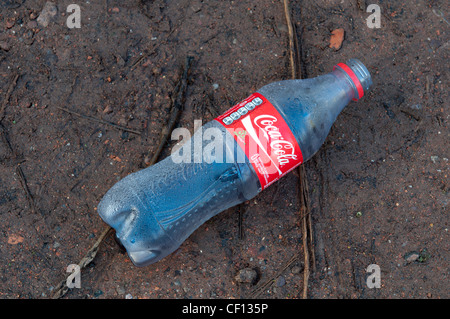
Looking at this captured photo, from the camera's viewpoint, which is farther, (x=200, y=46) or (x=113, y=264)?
(x=200, y=46)

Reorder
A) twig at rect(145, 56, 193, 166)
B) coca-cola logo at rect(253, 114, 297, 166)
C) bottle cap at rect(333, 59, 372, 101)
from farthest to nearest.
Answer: twig at rect(145, 56, 193, 166), bottle cap at rect(333, 59, 372, 101), coca-cola logo at rect(253, 114, 297, 166)

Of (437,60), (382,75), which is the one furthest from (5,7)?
(437,60)

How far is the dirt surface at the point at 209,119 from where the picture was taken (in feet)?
9.04

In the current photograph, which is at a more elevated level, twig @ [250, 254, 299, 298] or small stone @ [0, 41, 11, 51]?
small stone @ [0, 41, 11, 51]

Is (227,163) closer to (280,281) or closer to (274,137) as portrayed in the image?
(274,137)

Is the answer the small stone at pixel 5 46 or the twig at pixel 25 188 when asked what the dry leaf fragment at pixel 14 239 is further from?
the small stone at pixel 5 46

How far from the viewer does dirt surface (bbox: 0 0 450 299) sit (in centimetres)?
276

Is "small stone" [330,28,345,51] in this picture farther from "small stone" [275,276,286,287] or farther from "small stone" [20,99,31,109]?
"small stone" [20,99,31,109]

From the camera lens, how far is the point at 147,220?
244 cm

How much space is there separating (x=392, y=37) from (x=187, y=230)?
206cm

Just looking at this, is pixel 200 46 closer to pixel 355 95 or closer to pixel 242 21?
pixel 242 21

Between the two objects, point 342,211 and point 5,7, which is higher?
point 5,7

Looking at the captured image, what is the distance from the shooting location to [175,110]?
2.86 meters
